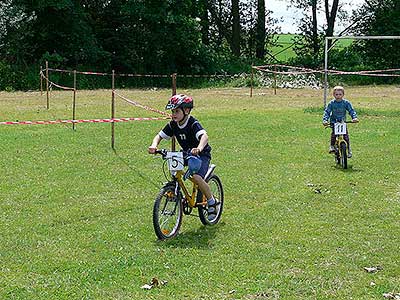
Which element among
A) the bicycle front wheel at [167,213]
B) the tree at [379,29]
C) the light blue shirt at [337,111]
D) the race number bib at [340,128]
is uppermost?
the tree at [379,29]

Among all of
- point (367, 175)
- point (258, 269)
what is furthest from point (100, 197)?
point (367, 175)

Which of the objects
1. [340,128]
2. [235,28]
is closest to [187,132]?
[340,128]

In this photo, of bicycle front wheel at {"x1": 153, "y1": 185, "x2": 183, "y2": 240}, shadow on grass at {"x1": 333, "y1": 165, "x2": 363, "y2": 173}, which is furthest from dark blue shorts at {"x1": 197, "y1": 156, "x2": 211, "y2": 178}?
shadow on grass at {"x1": 333, "y1": 165, "x2": 363, "y2": 173}

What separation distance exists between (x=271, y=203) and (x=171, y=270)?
307cm

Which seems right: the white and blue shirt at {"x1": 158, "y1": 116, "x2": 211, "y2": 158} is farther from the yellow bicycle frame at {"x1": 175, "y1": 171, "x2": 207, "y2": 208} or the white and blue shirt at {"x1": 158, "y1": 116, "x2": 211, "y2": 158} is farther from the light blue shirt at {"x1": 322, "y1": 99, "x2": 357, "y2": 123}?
the light blue shirt at {"x1": 322, "y1": 99, "x2": 357, "y2": 123}

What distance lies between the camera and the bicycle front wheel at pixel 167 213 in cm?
702

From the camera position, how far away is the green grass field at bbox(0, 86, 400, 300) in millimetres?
5898

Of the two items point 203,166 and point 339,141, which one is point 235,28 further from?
point 203,166

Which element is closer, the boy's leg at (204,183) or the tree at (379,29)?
the boy's leg at (204,183)

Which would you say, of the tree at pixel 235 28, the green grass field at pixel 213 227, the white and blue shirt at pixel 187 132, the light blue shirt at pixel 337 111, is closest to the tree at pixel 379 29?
the tree at pixel 235 28

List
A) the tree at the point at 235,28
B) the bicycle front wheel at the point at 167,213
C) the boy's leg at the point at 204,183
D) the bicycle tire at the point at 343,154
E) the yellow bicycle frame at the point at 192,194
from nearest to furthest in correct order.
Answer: the bicycle front wheel at the point at 167,213 < the yellow bicycle frame at the point at 192,194 < the boy's leg at the point at 204,183 < the bicycle tire at the point at 343,154 < the tree at the point at 235,28

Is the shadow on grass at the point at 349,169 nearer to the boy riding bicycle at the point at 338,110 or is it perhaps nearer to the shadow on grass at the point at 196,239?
the boy riding bicycle at the point at 338,110

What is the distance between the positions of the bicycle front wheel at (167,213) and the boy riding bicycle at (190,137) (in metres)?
0.33

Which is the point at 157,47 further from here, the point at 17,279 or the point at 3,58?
the point at 17,279
